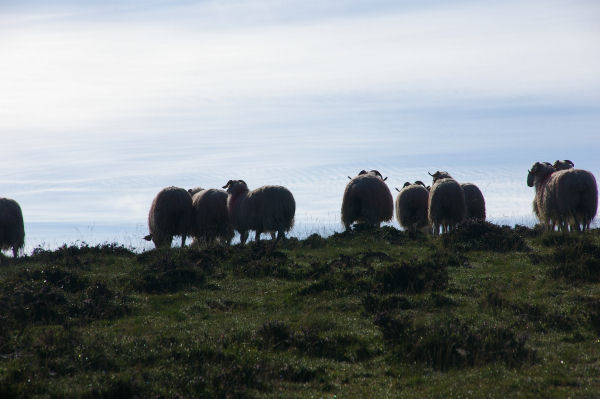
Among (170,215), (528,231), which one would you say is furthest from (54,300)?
(528,231)

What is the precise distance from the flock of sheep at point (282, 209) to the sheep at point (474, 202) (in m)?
2.27

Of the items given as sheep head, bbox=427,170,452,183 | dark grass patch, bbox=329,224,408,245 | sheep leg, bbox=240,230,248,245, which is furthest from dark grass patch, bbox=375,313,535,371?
sheep head, bbox=427,170,452,183

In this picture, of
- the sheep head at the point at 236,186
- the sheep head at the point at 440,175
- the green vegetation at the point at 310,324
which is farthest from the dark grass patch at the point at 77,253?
the sheep head at the point at 440,175

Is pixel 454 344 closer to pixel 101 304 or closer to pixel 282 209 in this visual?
pixel 101 304

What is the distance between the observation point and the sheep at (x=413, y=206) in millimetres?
26828

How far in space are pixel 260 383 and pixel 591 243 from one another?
443 inches

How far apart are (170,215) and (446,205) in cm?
1063

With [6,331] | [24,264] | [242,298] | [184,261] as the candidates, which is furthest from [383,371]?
[24,264]

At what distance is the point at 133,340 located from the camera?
10.8 m

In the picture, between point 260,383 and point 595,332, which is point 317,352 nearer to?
point 260,383

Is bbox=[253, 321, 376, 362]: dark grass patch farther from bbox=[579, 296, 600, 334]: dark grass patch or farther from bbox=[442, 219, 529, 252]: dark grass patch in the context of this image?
bbox=[442, 219, 529, 252]: dark grass patch

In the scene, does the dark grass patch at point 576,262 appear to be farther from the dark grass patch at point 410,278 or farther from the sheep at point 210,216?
the sheep at point 210,216

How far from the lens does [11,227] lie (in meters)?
23.6

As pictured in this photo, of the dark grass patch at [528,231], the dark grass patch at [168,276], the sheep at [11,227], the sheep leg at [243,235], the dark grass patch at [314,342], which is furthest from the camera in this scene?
the sheep leg at [243,235]
